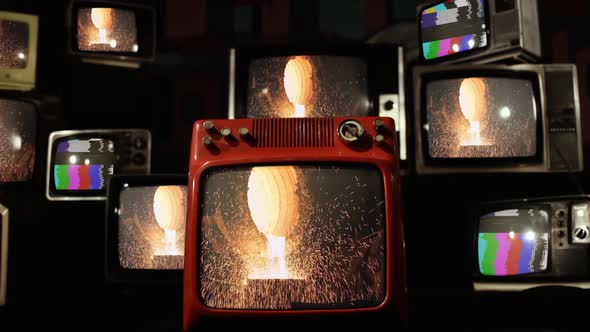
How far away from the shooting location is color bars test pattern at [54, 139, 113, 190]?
1.92 metres

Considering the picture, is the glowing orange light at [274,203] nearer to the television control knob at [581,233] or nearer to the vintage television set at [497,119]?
the vintage television set at [497,119]

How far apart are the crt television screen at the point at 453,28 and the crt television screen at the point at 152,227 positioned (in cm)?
120

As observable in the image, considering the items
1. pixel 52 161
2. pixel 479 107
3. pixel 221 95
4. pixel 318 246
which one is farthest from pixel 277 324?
pixel 221 95

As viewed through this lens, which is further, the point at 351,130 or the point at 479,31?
the point at 479,31

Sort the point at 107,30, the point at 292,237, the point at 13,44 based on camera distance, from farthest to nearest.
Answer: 1. the point at 107,30
2. the point at 13,44
3. the point at 292,237

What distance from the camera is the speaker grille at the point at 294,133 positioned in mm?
1122

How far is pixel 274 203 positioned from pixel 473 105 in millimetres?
912

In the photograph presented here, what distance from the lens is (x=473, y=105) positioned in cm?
166

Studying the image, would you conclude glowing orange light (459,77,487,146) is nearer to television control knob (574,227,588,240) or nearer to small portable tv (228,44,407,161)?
small portable tv (228,44,407,161)

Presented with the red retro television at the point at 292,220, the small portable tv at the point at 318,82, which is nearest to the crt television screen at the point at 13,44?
the small portable tv at the point at 318,82

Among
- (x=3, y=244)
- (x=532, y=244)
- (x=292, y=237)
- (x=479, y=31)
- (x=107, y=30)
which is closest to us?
(x=292, y=237)

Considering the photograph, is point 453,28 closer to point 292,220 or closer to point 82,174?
point 292,220

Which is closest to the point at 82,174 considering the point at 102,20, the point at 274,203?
the point at 102,20

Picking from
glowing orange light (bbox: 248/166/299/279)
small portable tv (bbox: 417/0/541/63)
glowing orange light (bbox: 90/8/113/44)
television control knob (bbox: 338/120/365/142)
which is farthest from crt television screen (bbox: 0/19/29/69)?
small portable tv (bbox: 417/0/541/63)
